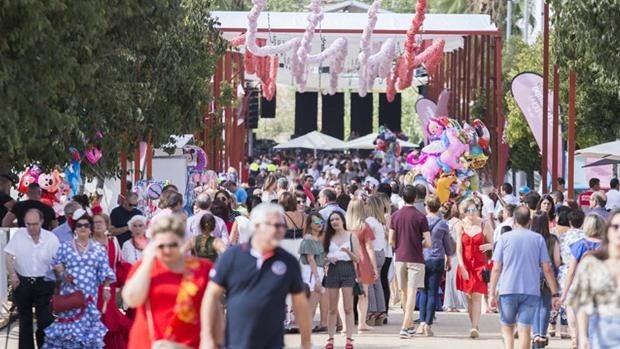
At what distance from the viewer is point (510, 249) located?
15.2 meters

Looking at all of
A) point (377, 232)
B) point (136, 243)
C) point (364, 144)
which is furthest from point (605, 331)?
point (364, 144)

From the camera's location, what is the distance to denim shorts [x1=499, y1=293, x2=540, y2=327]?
49.6 ft

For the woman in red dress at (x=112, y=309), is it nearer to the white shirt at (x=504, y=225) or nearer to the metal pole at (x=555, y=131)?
the white shirt at (x=504, y=225)

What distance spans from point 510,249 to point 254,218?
5426 millimetres

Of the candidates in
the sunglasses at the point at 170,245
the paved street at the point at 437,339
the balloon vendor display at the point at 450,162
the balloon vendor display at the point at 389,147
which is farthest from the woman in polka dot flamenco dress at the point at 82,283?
the balloon vendor display at the point at 389,147

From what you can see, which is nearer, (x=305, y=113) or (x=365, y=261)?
(x=365, y=261)

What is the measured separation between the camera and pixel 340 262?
1811cm

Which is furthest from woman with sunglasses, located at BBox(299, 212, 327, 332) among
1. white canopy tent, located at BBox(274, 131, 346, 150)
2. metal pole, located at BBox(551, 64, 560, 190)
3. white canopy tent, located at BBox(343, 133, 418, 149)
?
white canopy tent, located at BBox(274, 131, 346, 150)

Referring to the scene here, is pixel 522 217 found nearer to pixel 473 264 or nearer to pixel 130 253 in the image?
pixel 130 253

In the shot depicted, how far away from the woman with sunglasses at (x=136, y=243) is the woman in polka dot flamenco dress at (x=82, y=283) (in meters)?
1.17

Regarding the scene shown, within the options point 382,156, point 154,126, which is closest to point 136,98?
point 154,126

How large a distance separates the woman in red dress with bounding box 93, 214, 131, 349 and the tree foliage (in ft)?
3.57

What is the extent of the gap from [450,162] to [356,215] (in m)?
13.0

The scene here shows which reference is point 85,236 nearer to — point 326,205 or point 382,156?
point 326,205
